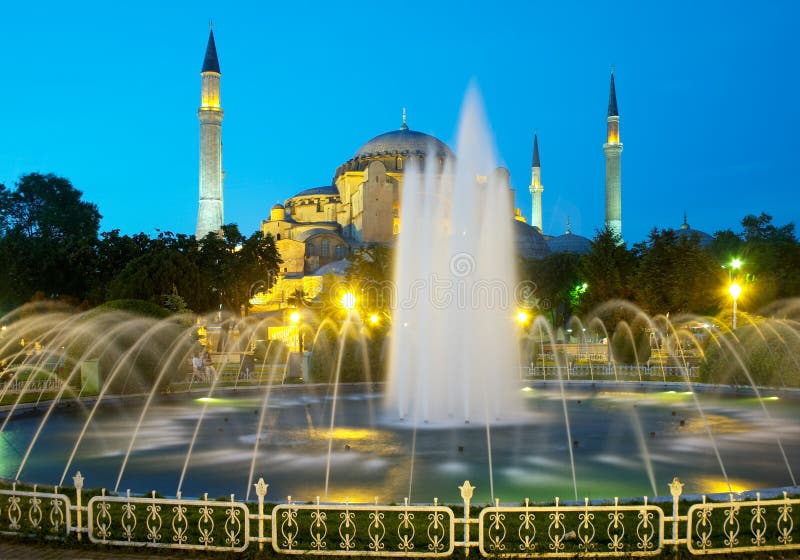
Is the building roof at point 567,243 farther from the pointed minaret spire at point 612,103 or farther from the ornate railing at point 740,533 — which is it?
the ornate railing at point 740,533

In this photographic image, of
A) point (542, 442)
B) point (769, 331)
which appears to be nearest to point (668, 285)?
point (769, 331)

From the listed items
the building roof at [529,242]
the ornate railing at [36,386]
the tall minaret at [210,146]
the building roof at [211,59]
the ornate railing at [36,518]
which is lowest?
the ornate railing at [36,518]

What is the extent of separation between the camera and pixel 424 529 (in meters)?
6.05

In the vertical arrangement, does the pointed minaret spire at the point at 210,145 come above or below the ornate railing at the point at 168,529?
above

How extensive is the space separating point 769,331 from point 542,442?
10.2 meters

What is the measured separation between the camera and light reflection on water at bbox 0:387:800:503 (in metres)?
7.84

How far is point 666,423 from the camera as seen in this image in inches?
485

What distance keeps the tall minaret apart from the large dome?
72.1 ft

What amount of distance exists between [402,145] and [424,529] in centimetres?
7140

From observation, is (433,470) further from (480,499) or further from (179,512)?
(179,512)

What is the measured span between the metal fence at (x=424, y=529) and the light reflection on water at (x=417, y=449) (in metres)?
1.27

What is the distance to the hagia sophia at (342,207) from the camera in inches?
2219

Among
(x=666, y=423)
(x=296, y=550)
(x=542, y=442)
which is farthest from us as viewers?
(x=666, y=423)

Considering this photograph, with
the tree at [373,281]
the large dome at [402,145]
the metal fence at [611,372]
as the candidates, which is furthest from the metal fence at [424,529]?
the large dome at [402,145]
